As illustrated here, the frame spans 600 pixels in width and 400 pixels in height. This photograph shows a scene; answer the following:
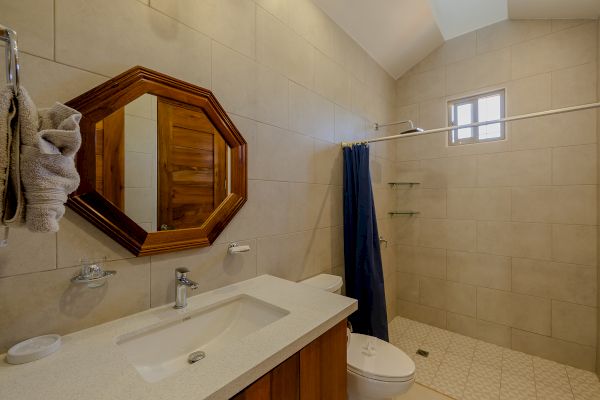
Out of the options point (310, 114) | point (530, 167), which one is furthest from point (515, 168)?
point (310, 114)

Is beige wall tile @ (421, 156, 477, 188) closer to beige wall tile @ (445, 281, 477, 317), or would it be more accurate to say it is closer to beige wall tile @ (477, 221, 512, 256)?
beige wall tile @ (477, 221, 512, 256)

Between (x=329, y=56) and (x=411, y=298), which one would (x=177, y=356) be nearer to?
(x=329, y=56)

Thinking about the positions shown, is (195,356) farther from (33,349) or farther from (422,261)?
(422,261)

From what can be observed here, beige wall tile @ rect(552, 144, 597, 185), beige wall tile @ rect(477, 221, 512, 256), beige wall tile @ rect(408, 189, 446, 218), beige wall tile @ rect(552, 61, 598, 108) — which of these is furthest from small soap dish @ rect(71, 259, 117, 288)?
beige wall tile @ rect(552, 61, 598, 108)

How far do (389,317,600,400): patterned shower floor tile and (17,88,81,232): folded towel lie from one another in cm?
245

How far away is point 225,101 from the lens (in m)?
1.34

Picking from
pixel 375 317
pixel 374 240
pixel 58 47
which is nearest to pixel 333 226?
pixel 374 240

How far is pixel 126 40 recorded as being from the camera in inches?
39.6

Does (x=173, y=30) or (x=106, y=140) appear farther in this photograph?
(x=173, y=30)

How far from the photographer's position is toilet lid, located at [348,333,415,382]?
4.73 feet

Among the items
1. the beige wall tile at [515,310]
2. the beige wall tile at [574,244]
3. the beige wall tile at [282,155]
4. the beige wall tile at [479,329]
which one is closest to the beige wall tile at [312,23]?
the beige wall tile at [282,155]

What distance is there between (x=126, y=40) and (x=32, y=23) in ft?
0.85

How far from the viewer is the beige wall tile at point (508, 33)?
2.26 metres

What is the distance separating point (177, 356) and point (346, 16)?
244 centimetres
